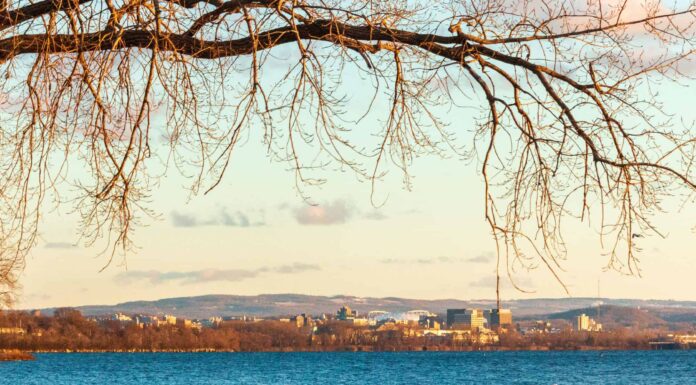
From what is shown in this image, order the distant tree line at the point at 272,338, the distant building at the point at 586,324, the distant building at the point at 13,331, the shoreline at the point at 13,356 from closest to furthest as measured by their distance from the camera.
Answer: the shoreline at the point at 13,356
the distant building at the point at 13,331
the distant tree line at the point at 272,338
the distant building at the point at 586,324

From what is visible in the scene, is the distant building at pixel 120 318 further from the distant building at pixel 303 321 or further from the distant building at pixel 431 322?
the distant building at pixel 431 322

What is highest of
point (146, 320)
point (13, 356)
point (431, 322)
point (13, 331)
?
point (431, 322)

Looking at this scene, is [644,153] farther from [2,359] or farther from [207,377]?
[2,359]

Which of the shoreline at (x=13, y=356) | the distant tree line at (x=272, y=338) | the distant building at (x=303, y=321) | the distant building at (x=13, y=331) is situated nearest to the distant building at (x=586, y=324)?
the distant tree line at (x=272, y=338)

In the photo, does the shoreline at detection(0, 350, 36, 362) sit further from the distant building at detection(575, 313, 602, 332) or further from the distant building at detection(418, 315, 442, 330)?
the distant building at detection(575, 313, 602, 332)

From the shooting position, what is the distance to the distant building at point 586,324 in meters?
174

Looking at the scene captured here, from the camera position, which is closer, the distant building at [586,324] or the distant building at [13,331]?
the distant building at [13,331]

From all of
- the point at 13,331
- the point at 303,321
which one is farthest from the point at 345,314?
the point at 13,331

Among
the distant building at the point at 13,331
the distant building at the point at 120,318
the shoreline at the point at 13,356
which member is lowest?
the shoreline at the point at 13,356

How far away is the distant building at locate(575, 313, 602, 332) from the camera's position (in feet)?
572

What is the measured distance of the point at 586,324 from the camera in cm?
17575

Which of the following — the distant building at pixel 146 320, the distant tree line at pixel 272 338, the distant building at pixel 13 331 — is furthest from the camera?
the distant building at pixel 146 320

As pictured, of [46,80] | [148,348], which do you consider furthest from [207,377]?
[148,348]

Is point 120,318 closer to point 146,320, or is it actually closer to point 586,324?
point 146,320
